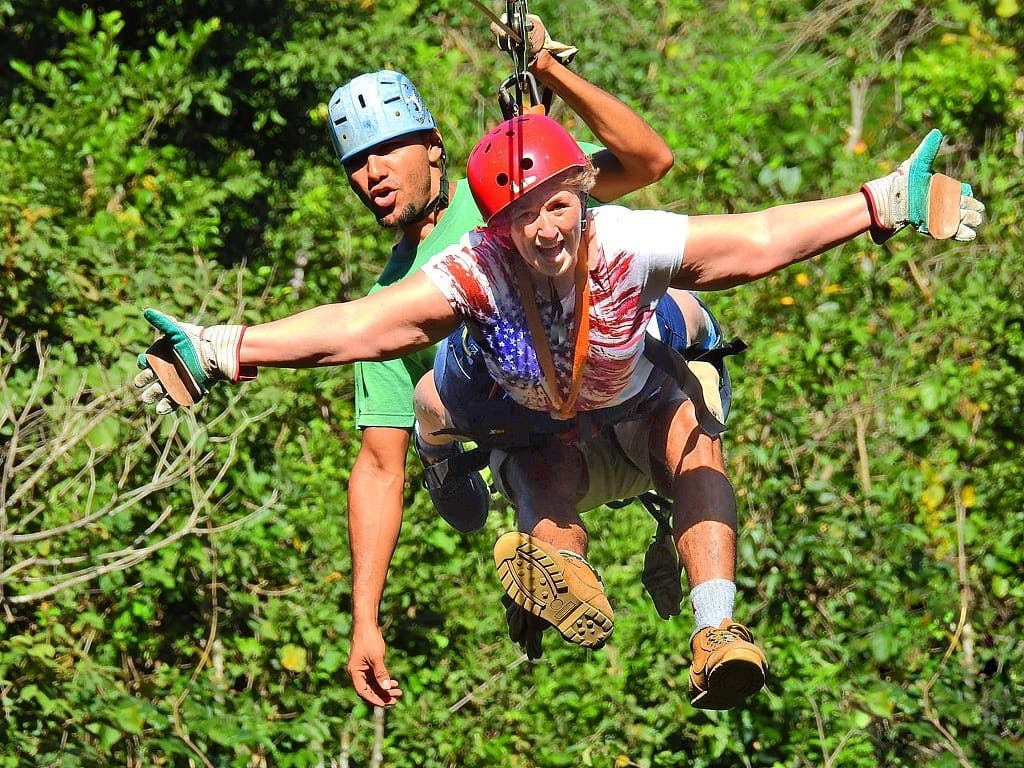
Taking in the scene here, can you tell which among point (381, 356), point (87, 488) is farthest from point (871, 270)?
point (381, 356)

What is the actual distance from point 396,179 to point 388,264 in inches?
8.6

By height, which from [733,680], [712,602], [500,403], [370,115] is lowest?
[733,680]

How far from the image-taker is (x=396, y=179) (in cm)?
450

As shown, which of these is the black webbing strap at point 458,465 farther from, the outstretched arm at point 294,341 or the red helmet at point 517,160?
the red helmet at point 517,160

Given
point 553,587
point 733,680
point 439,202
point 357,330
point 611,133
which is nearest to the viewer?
point 357,330

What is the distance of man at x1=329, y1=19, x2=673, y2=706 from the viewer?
450cm

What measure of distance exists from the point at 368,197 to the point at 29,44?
5.03m

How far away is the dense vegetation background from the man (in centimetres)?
207

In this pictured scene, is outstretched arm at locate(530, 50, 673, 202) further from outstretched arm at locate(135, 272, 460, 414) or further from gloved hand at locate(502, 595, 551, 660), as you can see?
gloved hand at locate(502, 595, 551, 660)

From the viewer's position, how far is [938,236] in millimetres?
3709

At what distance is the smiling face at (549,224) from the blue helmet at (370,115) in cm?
101

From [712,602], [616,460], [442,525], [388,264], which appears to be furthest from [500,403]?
[442,525]

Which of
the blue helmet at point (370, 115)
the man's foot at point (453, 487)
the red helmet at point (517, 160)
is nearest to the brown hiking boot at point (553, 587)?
the man's foot at point (453, 487)

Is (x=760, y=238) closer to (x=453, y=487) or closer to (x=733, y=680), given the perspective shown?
(x=733, y=680)
